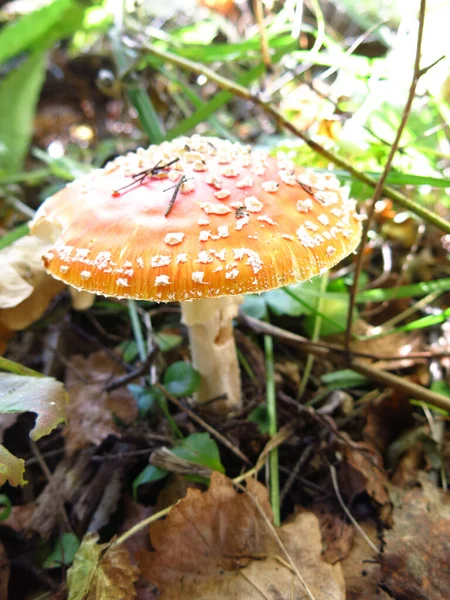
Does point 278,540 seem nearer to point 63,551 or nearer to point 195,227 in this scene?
point 63,551

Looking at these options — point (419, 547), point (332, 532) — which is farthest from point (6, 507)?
point (419, 547)

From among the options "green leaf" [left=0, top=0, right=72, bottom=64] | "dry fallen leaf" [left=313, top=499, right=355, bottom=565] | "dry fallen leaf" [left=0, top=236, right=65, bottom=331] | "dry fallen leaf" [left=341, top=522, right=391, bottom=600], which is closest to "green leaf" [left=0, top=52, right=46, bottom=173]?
"green leaf" [left=0, top=0, right=72, bottom=64]

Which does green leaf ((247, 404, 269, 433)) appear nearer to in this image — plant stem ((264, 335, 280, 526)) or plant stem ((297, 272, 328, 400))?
plant stem ((264, 335, 280, 526))

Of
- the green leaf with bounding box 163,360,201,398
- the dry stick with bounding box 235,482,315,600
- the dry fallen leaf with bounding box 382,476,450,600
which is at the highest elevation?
the green leaf with bounding box 163,360,201,398

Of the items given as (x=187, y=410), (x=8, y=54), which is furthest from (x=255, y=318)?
(x=8, y=54)

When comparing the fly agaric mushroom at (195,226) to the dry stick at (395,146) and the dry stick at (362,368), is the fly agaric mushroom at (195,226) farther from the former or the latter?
the dry stick at (362,368)

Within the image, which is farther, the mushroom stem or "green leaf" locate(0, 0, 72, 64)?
"green leaf" locate(0, 0, 72, 64)

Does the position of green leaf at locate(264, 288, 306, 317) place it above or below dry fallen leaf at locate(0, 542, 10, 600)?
above

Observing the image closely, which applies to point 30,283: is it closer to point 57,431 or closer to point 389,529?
point 57,431
